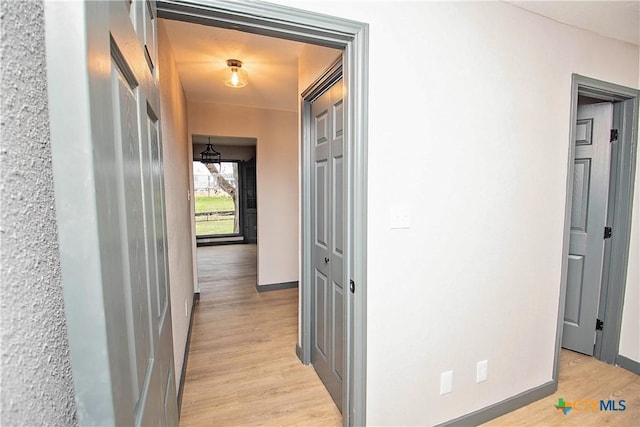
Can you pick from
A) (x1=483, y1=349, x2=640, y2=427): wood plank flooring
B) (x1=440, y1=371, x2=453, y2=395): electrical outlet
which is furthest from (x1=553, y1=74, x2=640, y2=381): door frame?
(x1=440, y1=371, x2=453, y2=395): electrical outlet

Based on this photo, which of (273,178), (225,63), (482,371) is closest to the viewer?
(482,371)

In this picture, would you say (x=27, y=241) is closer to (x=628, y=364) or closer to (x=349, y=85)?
(x=349, y=85)

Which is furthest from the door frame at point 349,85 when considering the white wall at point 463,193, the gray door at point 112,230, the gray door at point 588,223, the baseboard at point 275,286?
the baseboard at point 275,286

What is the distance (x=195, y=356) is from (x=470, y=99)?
2777 millimetres

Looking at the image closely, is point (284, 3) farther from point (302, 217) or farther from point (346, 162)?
point (302, 217)

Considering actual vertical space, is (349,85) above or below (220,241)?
above

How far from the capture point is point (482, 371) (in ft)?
5.76

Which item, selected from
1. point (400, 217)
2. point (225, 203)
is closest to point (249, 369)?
point (400, 217)

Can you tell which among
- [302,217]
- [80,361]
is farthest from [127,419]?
[302,217]

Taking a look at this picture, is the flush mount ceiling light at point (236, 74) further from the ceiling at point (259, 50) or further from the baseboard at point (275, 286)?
the baseboard at point (275, 286)

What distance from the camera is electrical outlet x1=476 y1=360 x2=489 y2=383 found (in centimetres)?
175

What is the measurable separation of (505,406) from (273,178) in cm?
331

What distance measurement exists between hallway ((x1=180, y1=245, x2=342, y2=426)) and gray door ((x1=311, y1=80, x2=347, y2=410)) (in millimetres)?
186

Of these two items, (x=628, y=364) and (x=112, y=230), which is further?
(x=628, y=364)
